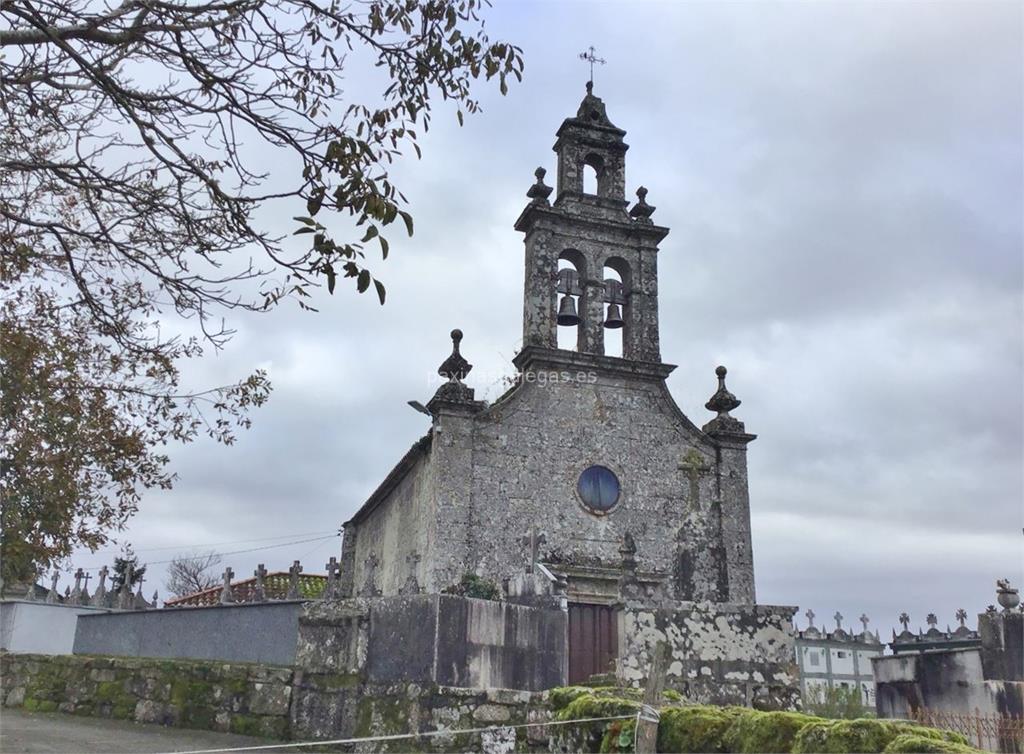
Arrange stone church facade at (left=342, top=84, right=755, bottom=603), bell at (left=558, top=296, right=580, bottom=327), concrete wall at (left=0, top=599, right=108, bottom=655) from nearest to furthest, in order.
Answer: concrete wall at (left=0, top=599, right=108, bottom=655) < stone church facade at (left=342, top=84, right=755, bottom=603) < bell at (left=558, top=296, right=580, bottom=327)

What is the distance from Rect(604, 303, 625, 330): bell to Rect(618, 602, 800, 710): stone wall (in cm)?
1090

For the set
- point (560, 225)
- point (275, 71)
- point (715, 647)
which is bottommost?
point (715, 647)

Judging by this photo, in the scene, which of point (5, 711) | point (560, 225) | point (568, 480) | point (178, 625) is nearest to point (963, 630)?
point (568, 480)

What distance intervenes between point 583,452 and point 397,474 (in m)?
4.28

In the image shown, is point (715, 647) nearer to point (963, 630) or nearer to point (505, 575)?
point (505, 575)

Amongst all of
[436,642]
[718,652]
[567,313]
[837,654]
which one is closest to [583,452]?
[567,313]

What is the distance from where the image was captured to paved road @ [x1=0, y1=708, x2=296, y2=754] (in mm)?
6852

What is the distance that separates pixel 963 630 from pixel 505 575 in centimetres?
1859

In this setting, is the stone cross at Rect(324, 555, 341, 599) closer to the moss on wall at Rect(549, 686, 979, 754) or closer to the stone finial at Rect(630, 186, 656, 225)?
the stone finial at Rect(630, 186, 656, 225)

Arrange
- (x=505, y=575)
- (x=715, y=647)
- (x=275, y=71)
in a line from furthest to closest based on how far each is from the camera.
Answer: (x=505, y=575) → (x=715, y=647) → (x=275, y=71)

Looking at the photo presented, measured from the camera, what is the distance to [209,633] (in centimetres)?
1084

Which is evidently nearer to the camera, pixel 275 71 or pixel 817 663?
pixel 275 71

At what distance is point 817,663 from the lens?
123 feet

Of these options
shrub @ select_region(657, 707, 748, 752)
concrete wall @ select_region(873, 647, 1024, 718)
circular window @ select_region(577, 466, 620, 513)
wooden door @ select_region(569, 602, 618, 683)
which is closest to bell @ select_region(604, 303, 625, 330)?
circular window @ select_region(577, 466, 620, 513)
